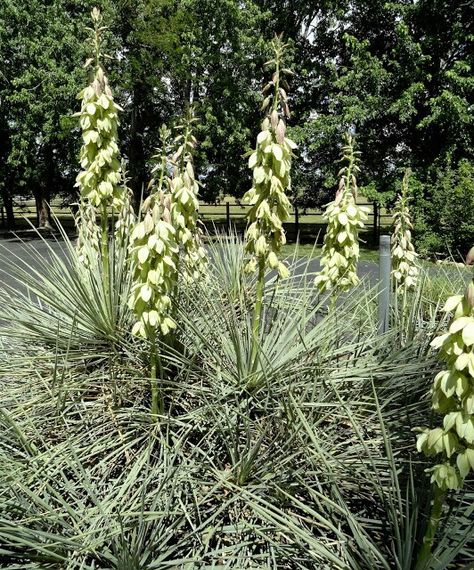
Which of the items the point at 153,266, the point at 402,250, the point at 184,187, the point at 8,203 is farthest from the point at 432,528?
the point at 8,203

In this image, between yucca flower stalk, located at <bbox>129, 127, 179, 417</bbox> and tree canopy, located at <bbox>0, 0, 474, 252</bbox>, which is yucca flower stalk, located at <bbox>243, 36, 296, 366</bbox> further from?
tree canopy, located at <bbox>0, 0, 474, 252</bbox>

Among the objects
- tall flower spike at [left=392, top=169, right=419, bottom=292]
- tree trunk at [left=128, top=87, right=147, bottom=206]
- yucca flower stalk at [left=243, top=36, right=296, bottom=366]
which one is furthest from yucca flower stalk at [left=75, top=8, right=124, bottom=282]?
tree trunk at [left=128, top=87, right=147, bottom=206]

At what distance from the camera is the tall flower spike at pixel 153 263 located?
1.93 m

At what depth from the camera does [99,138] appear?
256 cm

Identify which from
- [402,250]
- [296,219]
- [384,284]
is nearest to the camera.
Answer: [384,284]

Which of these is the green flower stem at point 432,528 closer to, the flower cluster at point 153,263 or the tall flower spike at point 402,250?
the flower cluster at point 153,263

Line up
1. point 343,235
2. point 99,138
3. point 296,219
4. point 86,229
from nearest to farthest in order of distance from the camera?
point 99,138, point 343,235, point 86,229, point 296,219

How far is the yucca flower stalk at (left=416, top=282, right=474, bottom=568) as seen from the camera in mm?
1174

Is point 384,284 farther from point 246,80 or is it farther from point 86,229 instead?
point 246,80

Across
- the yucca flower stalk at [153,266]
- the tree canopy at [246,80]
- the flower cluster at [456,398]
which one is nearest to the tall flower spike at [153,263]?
the yucca flower stalk at [153,266]

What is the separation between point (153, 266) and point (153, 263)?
0.04 ft

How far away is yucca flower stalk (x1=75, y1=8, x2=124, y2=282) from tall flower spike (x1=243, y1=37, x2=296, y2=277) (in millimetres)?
846

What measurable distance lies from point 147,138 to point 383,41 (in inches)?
308

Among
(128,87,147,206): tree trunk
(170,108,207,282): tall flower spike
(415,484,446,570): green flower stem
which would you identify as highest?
(128,87,147,206): tree trunk
